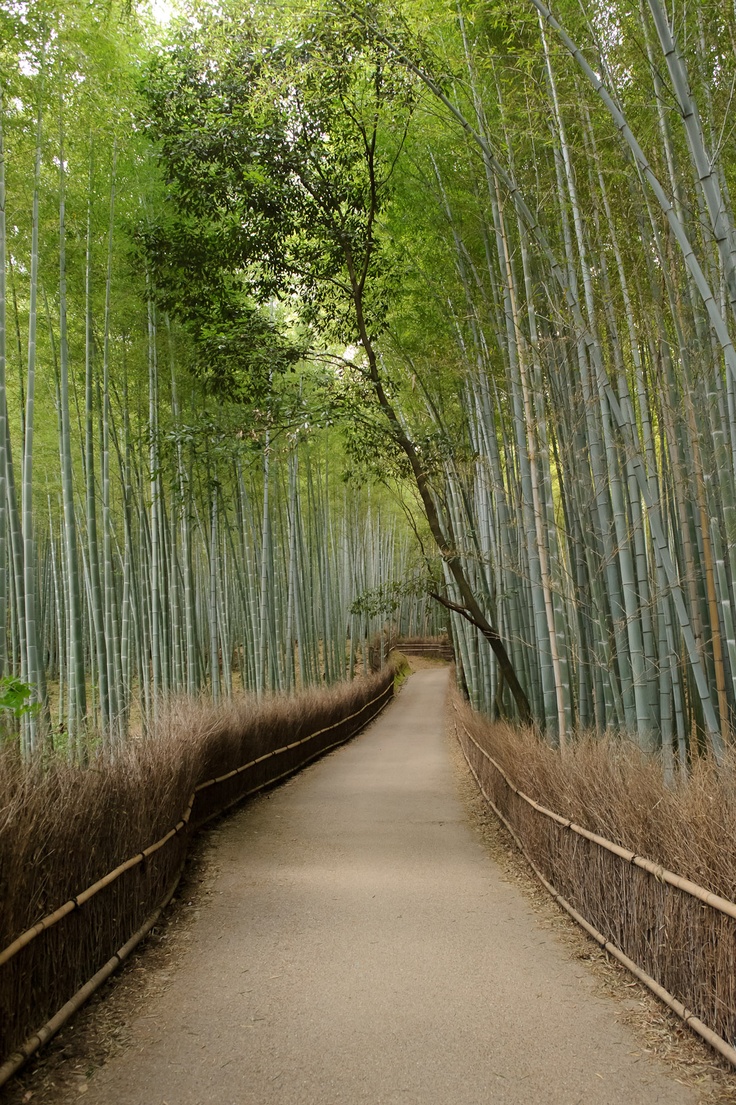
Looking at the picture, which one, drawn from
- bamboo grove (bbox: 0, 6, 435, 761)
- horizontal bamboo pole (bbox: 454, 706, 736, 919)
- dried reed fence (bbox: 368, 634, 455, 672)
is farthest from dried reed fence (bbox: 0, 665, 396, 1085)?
dried reed fence (bbox: 368, 634, 455, 672)

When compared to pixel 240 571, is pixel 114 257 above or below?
above

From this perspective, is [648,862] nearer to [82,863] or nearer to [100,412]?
[82,863]

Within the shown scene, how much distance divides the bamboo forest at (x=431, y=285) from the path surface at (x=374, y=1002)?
1028 mm

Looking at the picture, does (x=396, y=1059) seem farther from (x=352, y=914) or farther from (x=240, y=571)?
(x=240, y=571)

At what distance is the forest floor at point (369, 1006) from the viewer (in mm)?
2016

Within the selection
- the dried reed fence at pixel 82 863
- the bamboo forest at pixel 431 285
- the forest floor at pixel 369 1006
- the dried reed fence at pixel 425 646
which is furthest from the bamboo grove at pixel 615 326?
the dried reed fence at pixel 425 646

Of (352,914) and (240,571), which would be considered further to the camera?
(240,571)

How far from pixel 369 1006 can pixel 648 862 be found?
0.98 metres

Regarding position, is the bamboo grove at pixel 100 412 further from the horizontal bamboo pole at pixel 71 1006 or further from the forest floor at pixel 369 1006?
the forest floor at pixel 369 1006

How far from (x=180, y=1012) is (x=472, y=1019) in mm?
868

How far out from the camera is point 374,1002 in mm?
2525

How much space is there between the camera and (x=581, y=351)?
179 inches

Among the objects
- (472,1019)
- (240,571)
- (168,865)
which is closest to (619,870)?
(472,1019)

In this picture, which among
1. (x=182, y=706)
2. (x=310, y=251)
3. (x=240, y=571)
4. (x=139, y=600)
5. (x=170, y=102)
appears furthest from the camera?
(x=240, y=571)
